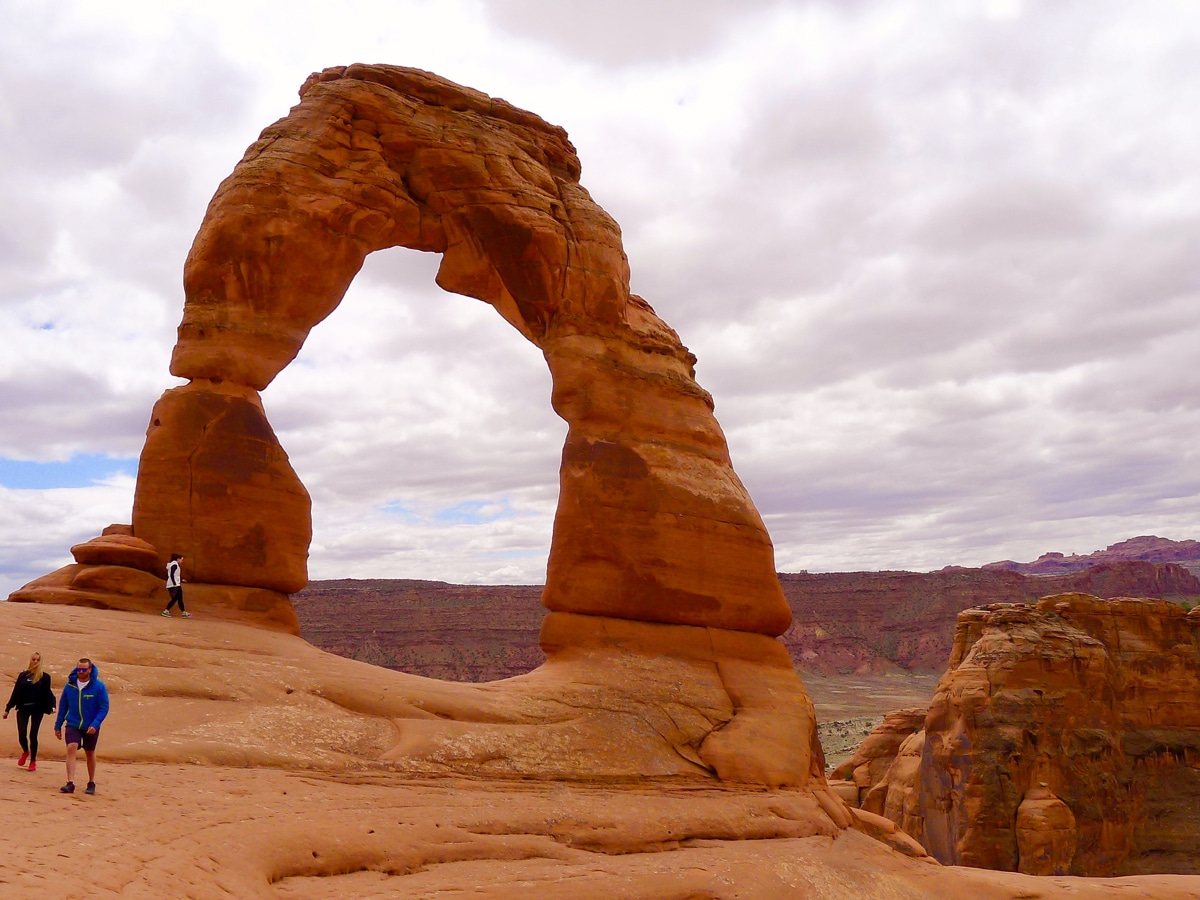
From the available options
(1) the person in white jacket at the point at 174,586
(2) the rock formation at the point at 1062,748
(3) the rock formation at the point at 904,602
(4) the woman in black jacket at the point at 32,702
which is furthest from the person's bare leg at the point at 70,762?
(3) the rock formation at the point at 904,602

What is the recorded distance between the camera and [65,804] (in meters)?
8.09

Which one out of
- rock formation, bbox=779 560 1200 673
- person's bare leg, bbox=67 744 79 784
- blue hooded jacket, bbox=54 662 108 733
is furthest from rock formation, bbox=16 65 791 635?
rock formation, bbox=779 560 1200 673

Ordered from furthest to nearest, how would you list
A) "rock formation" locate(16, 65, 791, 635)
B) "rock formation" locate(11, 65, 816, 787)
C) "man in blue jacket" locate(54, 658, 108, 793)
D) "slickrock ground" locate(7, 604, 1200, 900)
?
"rock formation" locate(16, 65, 791, 635), "rock formation" locate(11, 65, 816, 787), "man in blue jacket" locate(54, 658, 108, 793), "slickrock ground" locate(7, 604, 1200, 900)

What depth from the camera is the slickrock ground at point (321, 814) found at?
777 cm

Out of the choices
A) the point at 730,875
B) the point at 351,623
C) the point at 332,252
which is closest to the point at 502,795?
the point at 730,875

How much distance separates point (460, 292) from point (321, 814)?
1116 cm

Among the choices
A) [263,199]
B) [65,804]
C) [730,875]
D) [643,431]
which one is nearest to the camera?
[65,804]

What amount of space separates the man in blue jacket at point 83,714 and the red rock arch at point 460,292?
623cm

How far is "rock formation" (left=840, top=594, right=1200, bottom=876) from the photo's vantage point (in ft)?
85.7

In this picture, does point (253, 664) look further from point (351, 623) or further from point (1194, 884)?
point (351, 623)

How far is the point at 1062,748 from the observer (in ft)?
90.6

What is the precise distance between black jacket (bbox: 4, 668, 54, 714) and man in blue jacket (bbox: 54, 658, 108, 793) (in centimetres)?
40

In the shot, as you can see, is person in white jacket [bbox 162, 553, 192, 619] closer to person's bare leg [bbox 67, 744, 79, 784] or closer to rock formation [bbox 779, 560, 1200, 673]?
person's bare leg [bbox 67, 744, 79, 784]

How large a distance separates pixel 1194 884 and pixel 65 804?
1812 cm
